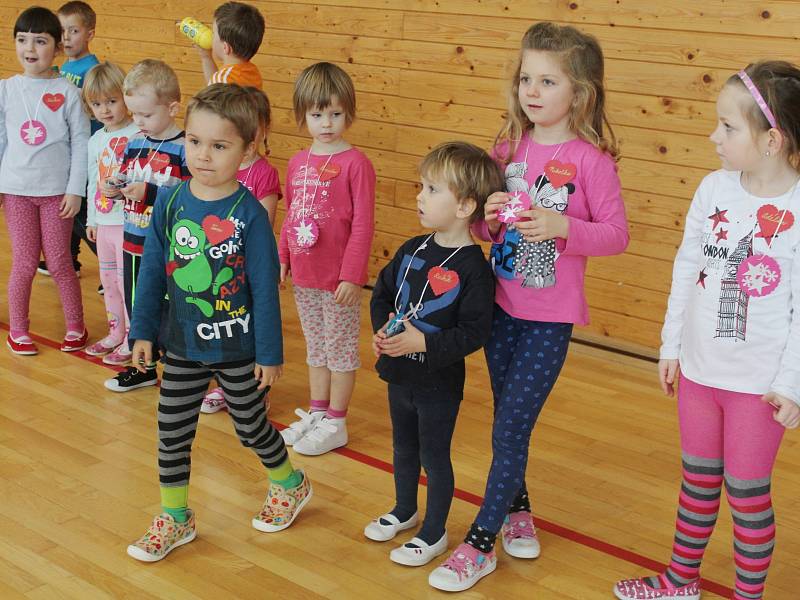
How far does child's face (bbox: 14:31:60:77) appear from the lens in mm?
3838

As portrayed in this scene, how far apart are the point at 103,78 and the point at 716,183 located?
7.50 feet

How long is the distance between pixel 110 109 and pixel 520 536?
2.13 m

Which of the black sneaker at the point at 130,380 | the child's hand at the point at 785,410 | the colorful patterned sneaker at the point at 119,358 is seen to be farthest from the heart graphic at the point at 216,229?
the colorful patterned sneaker at the point at 119,358

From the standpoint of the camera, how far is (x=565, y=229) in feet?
7.57

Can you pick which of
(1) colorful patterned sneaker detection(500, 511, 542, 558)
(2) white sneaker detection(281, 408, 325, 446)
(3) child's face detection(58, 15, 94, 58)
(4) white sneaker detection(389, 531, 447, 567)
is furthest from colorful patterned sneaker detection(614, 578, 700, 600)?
(3) child's face detection(58, 15, 94, 58)

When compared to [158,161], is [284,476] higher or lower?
lower

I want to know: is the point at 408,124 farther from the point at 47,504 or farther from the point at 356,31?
the point at 47,504

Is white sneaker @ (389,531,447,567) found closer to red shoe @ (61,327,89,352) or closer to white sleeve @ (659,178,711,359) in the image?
white sleeve @ (659,178,711,359)

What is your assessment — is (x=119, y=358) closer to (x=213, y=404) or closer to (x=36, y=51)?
(x=213, y=404)

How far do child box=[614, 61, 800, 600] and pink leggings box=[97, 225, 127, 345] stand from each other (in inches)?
86.3

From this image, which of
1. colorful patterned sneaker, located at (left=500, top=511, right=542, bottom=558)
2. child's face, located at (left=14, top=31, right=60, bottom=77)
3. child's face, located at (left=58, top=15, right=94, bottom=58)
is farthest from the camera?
child's face, located at (left=58, top=15, right=94, bottom=58)

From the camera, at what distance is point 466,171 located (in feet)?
7.86

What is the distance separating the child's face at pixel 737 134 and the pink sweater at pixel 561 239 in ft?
1.11

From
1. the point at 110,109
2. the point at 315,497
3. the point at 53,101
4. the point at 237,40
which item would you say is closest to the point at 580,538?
the point at 315,497
